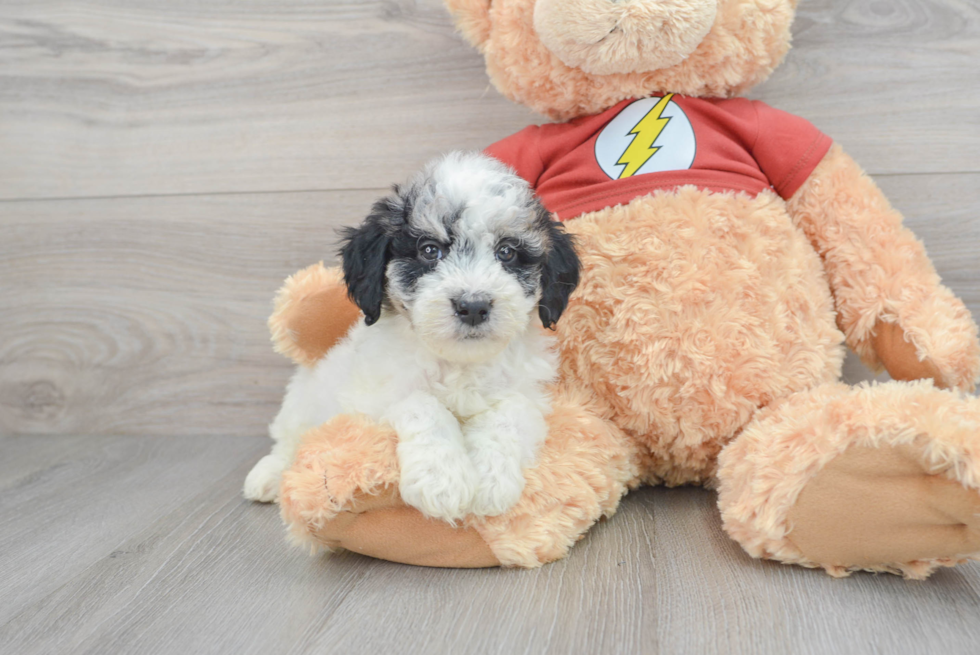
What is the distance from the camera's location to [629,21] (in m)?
1.25

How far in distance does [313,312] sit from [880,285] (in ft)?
3.76

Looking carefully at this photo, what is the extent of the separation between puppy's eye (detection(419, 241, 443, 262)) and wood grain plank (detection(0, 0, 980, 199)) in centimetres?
68

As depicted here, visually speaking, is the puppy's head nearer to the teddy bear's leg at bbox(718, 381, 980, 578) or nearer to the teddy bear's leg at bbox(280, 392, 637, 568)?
the teddy bear's leg at bbox(280, 392, 637, 568)

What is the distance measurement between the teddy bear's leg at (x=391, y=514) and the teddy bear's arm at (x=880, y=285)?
26.3 inches

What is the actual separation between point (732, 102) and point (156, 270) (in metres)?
1.54

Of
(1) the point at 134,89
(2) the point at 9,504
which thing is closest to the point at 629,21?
(1) the point at 134,89

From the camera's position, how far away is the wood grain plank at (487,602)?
941mm

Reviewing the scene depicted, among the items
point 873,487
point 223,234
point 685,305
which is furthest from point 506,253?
point 223,234

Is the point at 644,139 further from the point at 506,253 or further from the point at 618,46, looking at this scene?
the point at 506,253

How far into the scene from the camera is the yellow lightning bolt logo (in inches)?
53.8

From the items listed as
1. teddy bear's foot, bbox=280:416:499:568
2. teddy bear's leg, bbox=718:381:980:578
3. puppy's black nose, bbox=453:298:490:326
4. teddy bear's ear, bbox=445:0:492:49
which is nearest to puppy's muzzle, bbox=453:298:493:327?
puppy's black nose, bbox=453:298:490:326

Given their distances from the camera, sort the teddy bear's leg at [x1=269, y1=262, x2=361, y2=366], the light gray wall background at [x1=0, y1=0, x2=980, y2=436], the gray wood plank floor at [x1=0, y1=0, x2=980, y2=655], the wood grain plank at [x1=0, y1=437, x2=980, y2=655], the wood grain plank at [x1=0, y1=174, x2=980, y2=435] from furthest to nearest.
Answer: the wood grain plank at [x1=0, y1=174, x2=980, y2=435]
the light gray wall background at [x1=0, y1=0, x2=980, y2=436]
the teddy bear's leg at [x1=269, y1=262, x2=361, y2=366]
the gray wood plank floor at [x1=0, y1=0, x2=980, y2=655]
the wood grain plank at [x1=0, y1=437, x2=980, y2=655]

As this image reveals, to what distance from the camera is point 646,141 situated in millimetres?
1371

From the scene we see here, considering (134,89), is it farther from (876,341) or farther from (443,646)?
(876,341)
